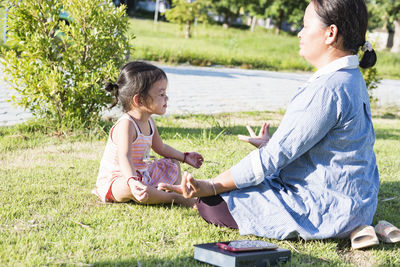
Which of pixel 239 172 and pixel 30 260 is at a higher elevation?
pixel 239 172

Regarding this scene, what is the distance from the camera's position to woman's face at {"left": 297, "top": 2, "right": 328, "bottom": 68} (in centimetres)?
269

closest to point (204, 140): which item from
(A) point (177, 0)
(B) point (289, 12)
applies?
(A) point (177, 0)

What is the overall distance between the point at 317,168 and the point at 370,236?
46 centimetres

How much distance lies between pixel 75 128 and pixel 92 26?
1.05 metres

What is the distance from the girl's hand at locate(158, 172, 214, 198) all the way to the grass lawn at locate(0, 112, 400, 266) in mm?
257

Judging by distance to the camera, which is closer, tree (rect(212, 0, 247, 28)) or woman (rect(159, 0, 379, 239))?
woman (rect(159, 0, 379, 239))

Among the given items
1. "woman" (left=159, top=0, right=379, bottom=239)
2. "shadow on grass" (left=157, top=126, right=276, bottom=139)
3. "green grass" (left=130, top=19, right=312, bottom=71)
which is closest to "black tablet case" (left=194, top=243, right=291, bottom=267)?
"woman" (left=159, top=0, right=379, bottom=239)

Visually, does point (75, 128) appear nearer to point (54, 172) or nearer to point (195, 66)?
point (54, 172)

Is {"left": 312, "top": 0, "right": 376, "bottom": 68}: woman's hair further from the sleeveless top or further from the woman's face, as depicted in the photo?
the sleeveless top

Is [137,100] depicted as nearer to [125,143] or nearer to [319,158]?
[125,143]

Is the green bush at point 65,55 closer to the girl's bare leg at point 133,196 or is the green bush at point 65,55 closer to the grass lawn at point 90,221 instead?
the grass lawn at point 90,221

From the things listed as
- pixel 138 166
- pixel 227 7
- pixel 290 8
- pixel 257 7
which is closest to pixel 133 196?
pixel 138 166

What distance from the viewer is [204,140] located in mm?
5184

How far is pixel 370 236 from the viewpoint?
9.13 feet
